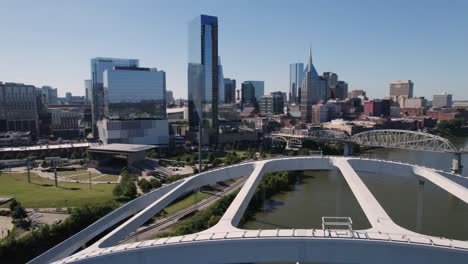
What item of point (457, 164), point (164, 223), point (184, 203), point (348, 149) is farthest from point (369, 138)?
point (164, 223)

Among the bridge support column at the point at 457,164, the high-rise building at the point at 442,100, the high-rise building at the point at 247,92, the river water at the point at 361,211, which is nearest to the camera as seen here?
the river water at the point at 361,211

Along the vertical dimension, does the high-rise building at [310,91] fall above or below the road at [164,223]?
above

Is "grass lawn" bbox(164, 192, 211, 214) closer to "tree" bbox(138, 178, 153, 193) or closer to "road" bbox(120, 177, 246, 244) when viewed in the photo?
"road" bbox(120, 177, 246, 244)

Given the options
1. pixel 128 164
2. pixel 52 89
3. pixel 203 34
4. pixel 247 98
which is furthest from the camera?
pixel 52 89

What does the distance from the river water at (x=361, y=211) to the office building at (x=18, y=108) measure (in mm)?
43992

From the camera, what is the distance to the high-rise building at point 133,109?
46969mm

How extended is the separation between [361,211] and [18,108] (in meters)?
51.6

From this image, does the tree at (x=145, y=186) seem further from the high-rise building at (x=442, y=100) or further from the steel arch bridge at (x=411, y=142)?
the high-rise building at (x=442, y=100)

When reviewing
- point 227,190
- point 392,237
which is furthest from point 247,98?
point 392,237

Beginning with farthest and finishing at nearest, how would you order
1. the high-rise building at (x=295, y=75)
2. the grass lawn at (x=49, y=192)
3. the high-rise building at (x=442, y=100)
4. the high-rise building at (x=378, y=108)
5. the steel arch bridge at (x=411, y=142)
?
1. the high-rise building at (x=295, y=75)
2. the high-rise building at (x=442, y=100)
3. the high-rise building at (x=378, y=108)
4. the steel arch bridge at (x=411, y=142)
5. the grass lawn at (x=49, y=192)

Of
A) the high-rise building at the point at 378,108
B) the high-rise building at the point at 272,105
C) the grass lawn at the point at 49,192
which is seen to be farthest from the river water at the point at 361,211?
the high-rise building at the point at 272,105

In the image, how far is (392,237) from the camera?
711 centimetres

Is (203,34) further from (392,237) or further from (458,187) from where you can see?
(392,237)

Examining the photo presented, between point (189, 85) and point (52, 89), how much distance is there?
106m
